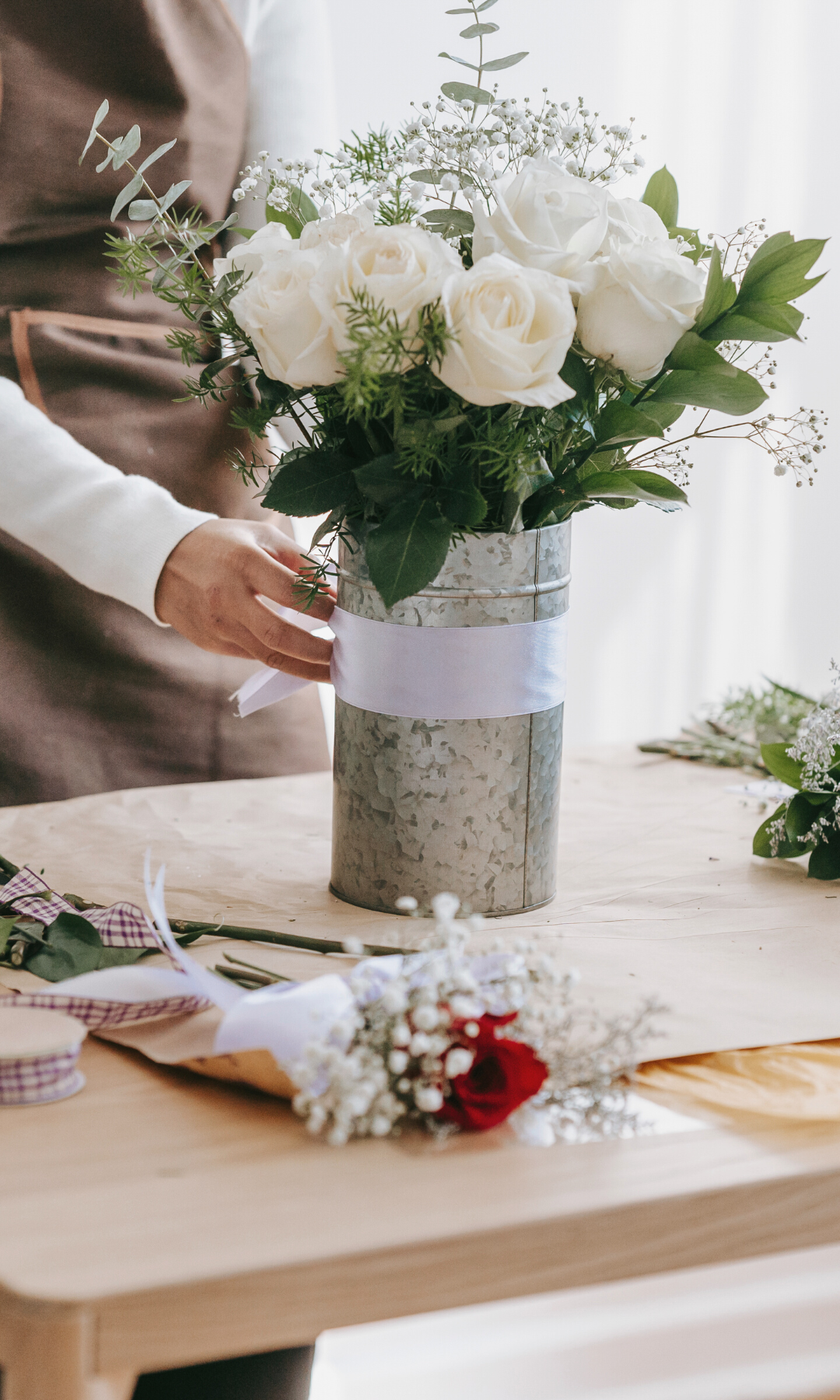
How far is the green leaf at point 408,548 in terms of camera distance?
2.21ft

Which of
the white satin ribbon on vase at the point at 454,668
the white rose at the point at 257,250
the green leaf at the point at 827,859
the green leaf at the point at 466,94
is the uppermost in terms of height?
the green leaf at the point at 466,94

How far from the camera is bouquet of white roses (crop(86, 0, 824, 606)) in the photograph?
2.07ft

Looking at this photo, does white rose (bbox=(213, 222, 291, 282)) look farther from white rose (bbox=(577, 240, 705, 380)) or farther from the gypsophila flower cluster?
the gypsophila flower cluster

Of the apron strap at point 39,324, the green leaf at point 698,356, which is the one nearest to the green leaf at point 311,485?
the green leaf at point 698,356

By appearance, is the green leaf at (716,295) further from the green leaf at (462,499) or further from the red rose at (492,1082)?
the red rose at (492,1082)

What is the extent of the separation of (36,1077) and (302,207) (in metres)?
0.55

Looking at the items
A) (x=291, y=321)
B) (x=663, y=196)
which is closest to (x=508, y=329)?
(x=291, y=321)

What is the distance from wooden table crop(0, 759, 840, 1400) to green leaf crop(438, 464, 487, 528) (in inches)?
12.6

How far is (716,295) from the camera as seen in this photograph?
716 mm

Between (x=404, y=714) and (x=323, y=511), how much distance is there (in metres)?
0.13

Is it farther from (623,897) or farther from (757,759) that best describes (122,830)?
(757,759)

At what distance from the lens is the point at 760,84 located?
1939 millimetres

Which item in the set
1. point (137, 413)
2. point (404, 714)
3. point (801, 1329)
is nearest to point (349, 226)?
point (404, 714)

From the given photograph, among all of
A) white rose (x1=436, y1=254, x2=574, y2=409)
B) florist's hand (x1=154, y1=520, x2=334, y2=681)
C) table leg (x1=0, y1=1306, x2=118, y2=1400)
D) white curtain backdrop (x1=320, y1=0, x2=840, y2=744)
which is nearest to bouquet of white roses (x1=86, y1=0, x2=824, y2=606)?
white rose (x1=436, y1=254, x2=574, y2=409)
